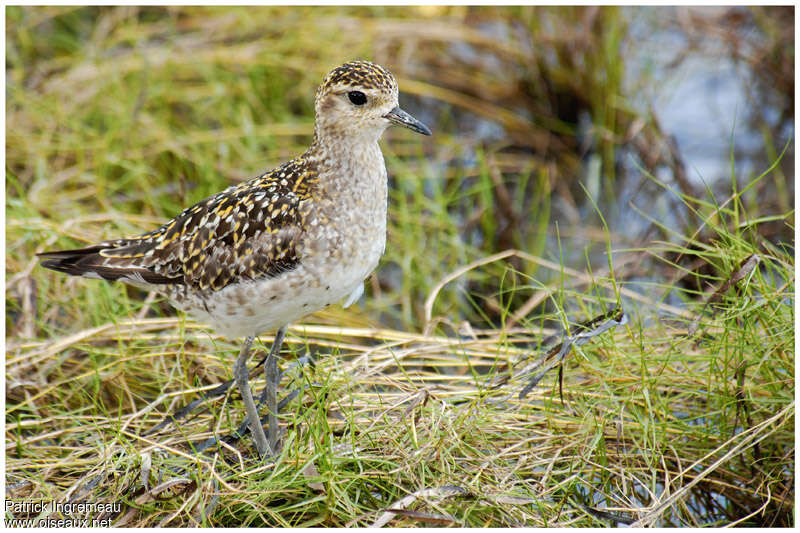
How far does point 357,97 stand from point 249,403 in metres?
1.32

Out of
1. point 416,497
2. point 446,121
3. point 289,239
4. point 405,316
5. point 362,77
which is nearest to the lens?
point 416,497

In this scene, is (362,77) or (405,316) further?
(405,316)

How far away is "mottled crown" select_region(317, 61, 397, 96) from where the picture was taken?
12.9 feet

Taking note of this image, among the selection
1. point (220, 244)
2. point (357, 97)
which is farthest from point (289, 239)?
point (357, 97)

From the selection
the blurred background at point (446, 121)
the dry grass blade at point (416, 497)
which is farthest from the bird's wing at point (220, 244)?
the blurred background at point (446, 121)

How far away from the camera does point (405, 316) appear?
18.6ft

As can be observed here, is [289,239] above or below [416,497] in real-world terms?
above

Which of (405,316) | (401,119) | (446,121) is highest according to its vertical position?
(401,119)

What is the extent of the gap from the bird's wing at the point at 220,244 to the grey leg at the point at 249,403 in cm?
35

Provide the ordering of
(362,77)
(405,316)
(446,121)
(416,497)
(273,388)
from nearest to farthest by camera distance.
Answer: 1. (416,497)
2. (362,77)
3. (273,388)
4. (405,316)
5. (446,121)

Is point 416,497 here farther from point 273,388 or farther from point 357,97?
point 357,97

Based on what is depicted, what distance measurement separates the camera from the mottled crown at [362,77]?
155 inches

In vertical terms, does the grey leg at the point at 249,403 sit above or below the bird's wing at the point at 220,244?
below

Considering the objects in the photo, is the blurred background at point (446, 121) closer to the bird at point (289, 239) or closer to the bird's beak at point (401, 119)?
the bird at point (289, 239)
